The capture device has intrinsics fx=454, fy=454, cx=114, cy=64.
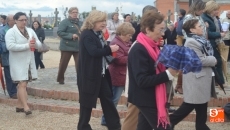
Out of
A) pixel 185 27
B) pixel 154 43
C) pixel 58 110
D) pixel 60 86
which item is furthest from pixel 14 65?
pixel 154 43

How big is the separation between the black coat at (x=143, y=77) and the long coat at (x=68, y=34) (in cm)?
547

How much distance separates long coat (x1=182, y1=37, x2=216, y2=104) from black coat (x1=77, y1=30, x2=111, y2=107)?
46.8 inches

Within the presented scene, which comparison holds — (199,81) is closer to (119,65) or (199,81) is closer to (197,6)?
(119,65)

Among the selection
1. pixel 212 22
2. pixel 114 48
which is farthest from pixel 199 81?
pixel 212 22

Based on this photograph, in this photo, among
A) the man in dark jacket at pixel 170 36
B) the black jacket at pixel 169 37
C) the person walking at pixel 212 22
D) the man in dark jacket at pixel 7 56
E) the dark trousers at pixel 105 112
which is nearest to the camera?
the dark trousers at pixel 105 112

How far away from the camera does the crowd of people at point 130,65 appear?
15.0 feet

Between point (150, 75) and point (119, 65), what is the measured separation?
2638 mm

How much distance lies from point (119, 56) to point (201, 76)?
1.39 m

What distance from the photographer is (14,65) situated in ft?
26.9

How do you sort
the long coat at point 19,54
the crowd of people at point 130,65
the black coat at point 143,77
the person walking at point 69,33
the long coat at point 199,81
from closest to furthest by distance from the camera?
the black coat at point 143,77 → the crowd of people at point 130,65 → the long coat at point 199,81 → the long coat at point 19,54 → the person walking at point 69,33

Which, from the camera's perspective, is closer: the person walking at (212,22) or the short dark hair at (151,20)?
the short dark hair at (151,20)

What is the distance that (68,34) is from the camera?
1000 cm

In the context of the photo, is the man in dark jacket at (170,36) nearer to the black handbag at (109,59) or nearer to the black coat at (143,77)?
Answer: the black handbag at (109,59)

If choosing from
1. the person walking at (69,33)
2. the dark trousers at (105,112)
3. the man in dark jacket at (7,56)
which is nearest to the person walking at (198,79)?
the dark trousers at (105,112)
